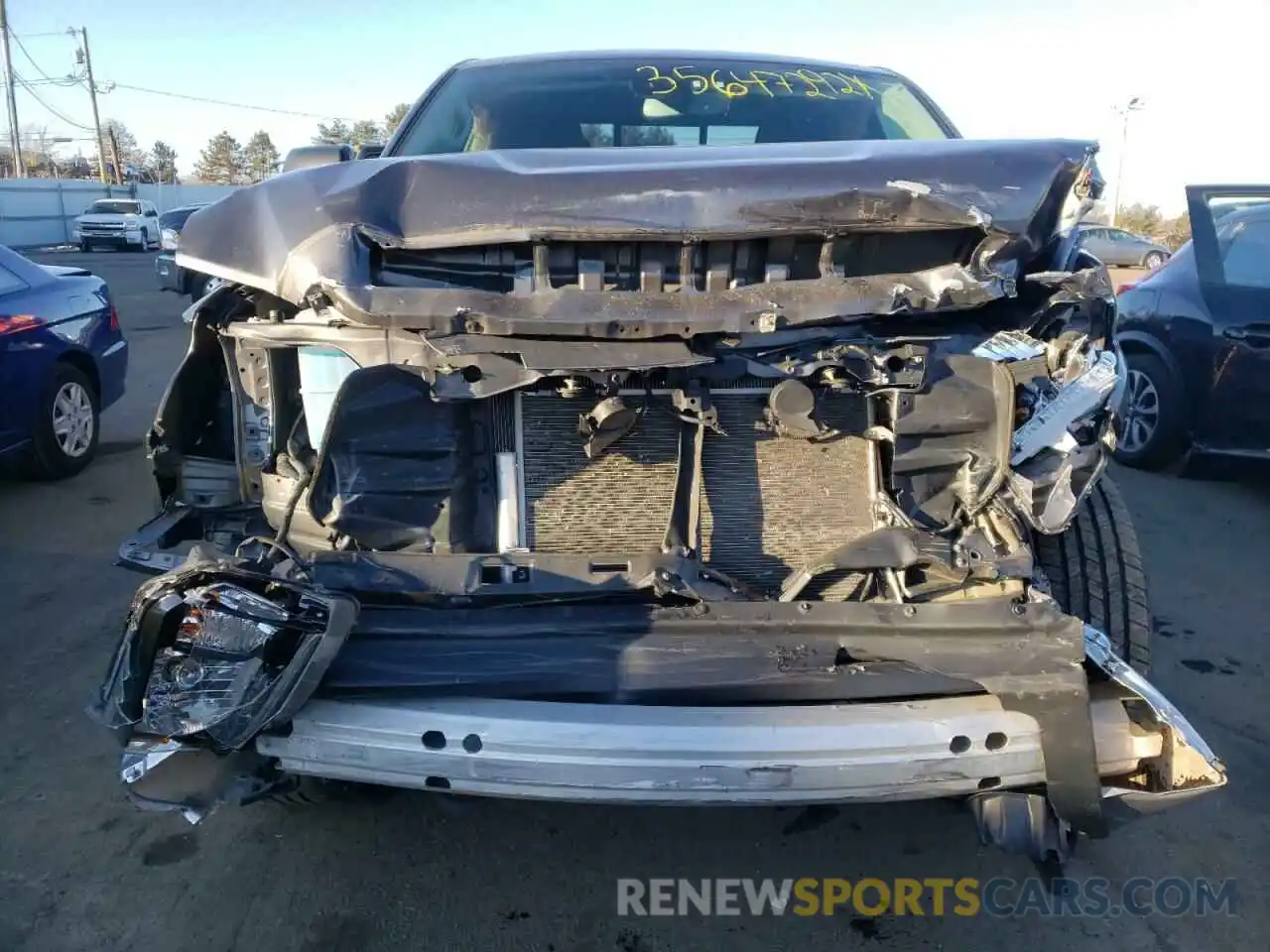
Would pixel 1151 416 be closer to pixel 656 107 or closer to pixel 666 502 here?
pixel 656 107

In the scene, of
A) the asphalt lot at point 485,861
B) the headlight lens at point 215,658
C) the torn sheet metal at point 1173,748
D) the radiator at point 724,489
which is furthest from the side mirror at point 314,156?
the torn sheet metal at point 1173,748

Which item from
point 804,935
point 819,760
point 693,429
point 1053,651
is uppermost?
point 693,429

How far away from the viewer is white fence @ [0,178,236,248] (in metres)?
32.8

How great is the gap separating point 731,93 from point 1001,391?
1.94m

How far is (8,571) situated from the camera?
4.21 meters

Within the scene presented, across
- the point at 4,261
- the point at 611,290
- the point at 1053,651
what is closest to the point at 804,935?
the point at 1053,651

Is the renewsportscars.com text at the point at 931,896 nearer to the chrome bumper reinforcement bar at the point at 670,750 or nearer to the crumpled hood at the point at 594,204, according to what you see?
the chrome bumper reinforcement bar at the point at 670,750

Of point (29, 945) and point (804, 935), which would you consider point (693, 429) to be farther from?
point (29, 945)

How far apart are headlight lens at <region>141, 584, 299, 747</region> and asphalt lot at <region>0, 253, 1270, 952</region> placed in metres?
0.61

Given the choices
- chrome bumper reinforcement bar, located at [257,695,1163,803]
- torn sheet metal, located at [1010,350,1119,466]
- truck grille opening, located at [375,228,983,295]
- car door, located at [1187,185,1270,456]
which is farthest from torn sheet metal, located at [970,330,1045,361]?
car door, located at [1187,185,1270,456]

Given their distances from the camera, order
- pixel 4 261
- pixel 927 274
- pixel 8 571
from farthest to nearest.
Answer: pixel 4 261 < pixel 8 571 < pixel 927 274

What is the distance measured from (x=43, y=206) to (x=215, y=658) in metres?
40.7

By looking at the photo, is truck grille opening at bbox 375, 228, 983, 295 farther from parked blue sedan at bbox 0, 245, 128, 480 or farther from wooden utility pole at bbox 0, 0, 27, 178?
wooden utility pole at bbox 0, 0, 27, 178

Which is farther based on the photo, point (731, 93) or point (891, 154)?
point (731, 93)
